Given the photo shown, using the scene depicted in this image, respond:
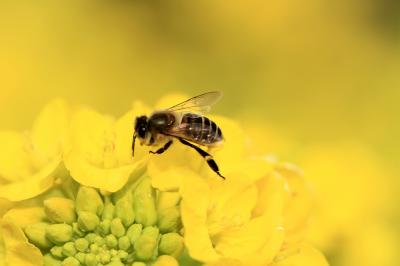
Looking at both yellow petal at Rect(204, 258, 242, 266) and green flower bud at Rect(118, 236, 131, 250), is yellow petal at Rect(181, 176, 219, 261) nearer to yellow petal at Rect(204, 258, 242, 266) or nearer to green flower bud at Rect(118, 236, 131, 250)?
yellow petal at Rect(204, 258, 242, 266)

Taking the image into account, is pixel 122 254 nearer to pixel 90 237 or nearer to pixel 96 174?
pixel 90 237

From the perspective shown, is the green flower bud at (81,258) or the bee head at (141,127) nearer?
the green flower bud at (81,258)

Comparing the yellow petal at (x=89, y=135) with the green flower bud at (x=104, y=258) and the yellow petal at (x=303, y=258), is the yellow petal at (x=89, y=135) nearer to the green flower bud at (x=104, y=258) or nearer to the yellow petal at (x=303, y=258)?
the green flower bud at (x=104, y=258)

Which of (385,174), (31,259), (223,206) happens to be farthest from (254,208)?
(385,174)

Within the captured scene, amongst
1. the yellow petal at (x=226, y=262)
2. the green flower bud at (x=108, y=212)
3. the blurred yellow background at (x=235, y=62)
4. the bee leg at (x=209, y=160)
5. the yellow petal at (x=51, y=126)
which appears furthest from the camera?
the blurred yellow background at (x=235, y=62)

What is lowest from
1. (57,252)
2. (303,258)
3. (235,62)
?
(235,62)

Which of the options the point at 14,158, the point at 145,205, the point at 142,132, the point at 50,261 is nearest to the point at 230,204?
the point at 145,205

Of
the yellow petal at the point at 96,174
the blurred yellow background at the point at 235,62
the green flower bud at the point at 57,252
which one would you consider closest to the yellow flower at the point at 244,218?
the yellow petal at the point at 96,174
